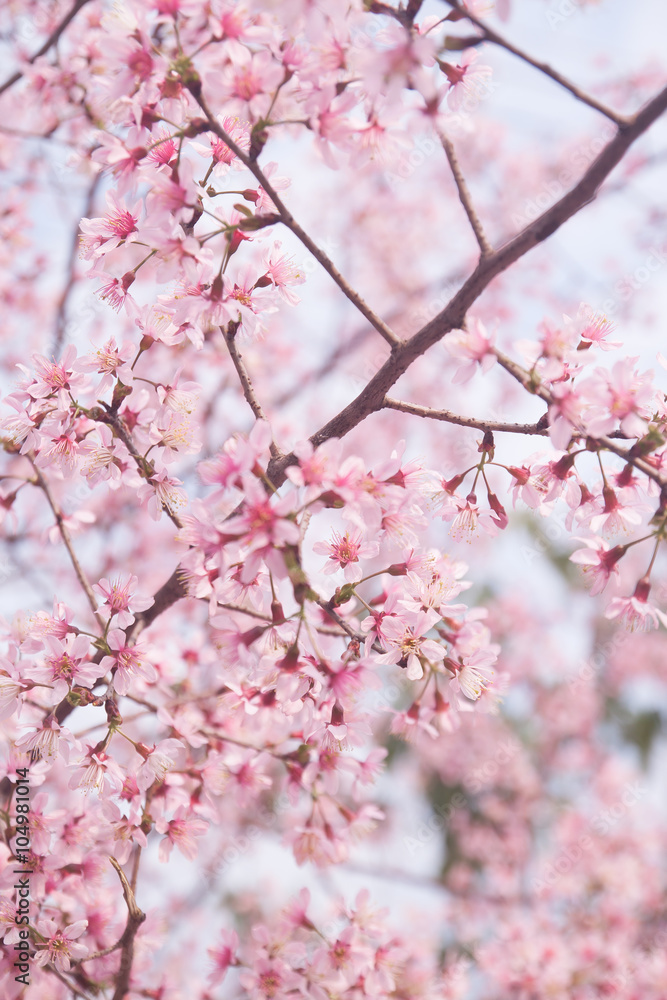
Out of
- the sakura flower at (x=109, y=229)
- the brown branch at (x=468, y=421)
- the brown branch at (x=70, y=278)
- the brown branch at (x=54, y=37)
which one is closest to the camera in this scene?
the brown branch at (x=468, y=421)

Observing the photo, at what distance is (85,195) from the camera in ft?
11.7

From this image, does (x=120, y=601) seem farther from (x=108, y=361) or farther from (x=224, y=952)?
(x=224, y=952)

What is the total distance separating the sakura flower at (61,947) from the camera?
1.71 metres

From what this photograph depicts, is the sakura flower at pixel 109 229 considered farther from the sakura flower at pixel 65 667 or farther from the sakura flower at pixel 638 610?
the sakura flower at pixel 638 610

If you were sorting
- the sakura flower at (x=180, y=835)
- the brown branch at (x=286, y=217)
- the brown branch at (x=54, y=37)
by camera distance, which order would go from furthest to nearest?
1. the brown branch at (x=54, y=37)
2. the sakura flower at (x=180, y=835)
3. the brown branch at (x=286, y=217)

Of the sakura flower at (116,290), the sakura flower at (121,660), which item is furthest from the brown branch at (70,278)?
the sakura flower at (121,660)

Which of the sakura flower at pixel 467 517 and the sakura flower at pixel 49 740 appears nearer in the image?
the sakura flower at pixel 49 740

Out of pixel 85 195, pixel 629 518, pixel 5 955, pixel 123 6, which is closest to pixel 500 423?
pixel 629 518

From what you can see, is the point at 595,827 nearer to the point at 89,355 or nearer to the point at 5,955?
the point at 5,955

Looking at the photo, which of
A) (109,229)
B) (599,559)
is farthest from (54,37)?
(599,559)

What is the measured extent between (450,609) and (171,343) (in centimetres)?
95

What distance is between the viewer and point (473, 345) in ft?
4.42

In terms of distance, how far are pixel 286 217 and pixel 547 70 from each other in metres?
0.55

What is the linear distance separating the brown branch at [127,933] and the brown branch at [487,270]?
3.59 ft
